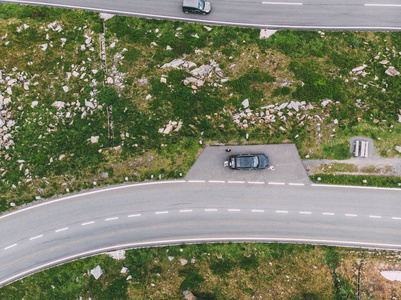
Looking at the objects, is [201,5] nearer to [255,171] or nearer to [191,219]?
[255,171]

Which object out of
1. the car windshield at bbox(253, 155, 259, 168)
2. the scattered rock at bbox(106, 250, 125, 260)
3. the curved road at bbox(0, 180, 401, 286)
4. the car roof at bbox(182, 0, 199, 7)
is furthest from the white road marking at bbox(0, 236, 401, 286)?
the car roof at bbox(182, 0, 199, 7)

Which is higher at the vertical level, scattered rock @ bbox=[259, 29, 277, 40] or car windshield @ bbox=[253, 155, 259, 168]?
scattered rock @ bbox=[259, 29, 277, 40]

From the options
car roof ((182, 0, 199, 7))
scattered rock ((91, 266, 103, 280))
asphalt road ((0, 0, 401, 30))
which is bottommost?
scattered rock ((91, 266, 103, 280))

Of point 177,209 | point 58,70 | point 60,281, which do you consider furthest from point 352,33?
point 60,281

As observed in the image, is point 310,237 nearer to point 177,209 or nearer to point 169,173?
point 177,209

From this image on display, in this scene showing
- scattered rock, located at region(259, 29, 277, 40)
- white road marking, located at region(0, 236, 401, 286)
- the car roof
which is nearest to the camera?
white road marking, located at region(0, 236, 401, 286)

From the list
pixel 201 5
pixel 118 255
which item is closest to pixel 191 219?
pixel 118 255

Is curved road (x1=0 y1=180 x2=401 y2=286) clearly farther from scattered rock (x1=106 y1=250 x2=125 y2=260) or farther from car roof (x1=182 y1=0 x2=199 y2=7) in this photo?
car roof (x1=182 y1=0 x2=199 y2=7)
